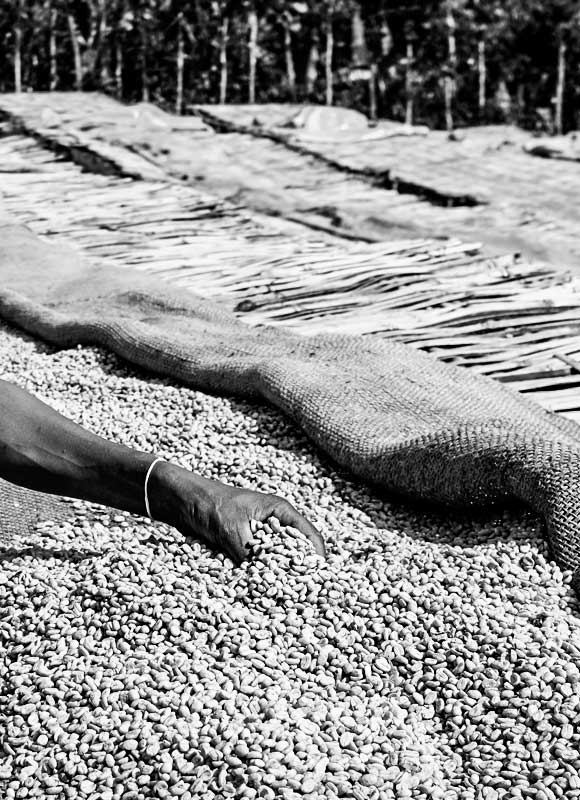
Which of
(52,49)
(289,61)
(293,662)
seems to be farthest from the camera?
(289,61)

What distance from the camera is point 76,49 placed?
11.6 meters

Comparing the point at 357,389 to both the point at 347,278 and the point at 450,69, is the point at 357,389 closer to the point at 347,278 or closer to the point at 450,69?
the point at 347,278

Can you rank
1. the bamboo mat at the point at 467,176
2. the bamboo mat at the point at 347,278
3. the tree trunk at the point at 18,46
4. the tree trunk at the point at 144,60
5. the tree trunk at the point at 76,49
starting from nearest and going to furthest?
the bamboo mat at the point at 347,278
the bamboo mat at the point at 467,176
the tree trunk at the point at 18,46
the tree trunk at the point at 76,49
the tree trunk at the point at 144,60

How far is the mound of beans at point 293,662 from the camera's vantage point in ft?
5.56

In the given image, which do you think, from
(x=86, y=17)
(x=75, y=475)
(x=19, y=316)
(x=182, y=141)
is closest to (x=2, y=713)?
(x=75, y=475)

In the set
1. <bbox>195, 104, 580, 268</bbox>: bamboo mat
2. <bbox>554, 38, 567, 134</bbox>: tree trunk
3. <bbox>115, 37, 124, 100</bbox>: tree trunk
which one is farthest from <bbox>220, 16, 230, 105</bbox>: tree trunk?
<bbox>554, 38, 567, 134</bbox>: tree trunk

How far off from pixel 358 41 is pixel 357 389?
33.9 feet

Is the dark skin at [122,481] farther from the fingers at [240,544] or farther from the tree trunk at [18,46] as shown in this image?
the tree trunk at [18,46]

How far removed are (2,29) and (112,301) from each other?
8.81 m

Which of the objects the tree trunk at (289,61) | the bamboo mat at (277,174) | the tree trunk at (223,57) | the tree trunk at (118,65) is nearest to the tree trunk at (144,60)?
the tree trunk at (118,65)

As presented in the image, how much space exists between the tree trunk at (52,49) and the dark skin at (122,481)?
10300 mm

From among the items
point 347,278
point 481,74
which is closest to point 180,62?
point 481,74

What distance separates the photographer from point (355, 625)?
6.54 feet

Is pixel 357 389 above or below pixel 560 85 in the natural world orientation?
below
